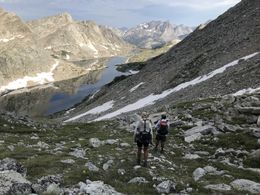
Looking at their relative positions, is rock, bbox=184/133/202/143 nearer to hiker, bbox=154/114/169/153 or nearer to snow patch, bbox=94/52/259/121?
hiker, bbox=154/114/169/153

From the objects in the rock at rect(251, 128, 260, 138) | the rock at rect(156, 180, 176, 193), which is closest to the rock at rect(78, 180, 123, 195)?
the rock at rect(156, 180, 176, 193)

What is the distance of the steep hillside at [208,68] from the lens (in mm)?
69062

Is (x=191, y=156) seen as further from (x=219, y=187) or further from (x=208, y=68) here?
(x=208, y=68)

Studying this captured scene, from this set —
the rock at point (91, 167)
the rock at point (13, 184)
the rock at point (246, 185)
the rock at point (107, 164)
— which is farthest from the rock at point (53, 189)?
the rock at point (246, 185)

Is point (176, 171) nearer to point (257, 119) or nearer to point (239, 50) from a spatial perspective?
point (257, 119)

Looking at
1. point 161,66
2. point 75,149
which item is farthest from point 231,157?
point 161,66

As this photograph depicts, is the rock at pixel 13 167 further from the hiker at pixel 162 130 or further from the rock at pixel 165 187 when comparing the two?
the hiker at pixel 162 130

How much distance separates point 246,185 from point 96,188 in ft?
25.0

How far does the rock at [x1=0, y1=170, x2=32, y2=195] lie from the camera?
17.4 m

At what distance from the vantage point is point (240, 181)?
72.7 ft

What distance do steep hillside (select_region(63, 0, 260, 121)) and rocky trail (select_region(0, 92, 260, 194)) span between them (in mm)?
23852

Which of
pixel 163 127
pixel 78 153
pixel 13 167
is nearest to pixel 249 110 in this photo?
pixel 163 127

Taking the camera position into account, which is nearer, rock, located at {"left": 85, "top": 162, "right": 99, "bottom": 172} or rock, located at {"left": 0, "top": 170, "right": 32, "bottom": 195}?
rock, located at {"left": 0, "top": 170, "right": 32, "bottom": 195}

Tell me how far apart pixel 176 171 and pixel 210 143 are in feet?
30.1
